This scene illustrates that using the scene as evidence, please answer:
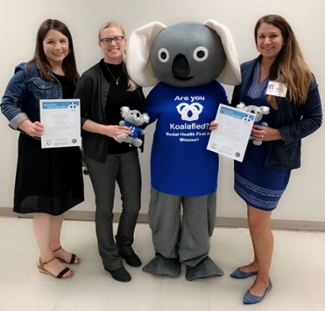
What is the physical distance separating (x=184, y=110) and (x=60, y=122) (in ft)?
2.11

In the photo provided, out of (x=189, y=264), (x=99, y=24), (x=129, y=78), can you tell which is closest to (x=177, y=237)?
(x=189, y=264)

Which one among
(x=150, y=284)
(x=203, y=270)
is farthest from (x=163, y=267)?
(x=203, y=270)

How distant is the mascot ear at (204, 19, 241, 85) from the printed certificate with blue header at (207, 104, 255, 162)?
0.20 meters

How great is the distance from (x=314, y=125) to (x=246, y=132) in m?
0.33

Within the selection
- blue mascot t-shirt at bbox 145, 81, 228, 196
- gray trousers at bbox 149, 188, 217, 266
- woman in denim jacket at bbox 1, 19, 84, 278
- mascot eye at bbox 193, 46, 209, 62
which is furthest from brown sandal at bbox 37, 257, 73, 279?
mascot eye at bbox 193, 46, 209, 62

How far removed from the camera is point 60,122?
1.83m

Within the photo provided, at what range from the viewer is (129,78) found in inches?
76.0

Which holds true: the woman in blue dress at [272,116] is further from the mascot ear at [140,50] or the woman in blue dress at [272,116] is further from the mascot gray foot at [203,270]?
the mascot ear at [140,50]

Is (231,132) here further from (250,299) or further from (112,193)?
(250,299)

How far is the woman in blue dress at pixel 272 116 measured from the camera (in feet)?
5.48

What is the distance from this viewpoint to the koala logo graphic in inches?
73.3

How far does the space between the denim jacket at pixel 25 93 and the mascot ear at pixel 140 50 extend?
15.8 inches

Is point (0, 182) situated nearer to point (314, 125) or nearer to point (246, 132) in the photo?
point (246, 132)

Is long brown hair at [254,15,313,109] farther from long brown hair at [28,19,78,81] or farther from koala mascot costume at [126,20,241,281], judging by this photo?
long brown hair at [28,19,78,81]
